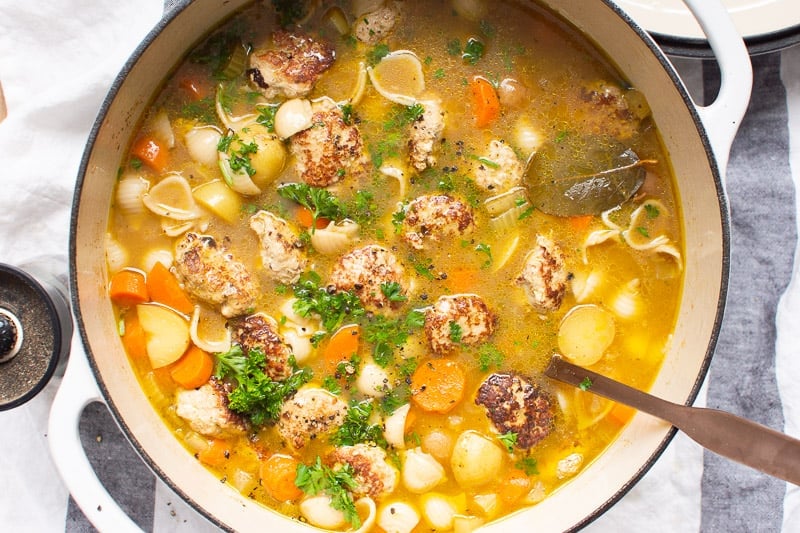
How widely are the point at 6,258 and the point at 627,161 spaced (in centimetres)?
315

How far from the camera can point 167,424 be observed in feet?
12.4

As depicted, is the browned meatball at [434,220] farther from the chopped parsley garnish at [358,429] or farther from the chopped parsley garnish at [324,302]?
the chopped parsley garnish at [358,429]

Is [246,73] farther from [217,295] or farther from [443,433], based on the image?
[443,433]

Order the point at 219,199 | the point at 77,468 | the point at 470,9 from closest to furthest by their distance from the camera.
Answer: the point at 77,468 → the point at 219,199 → the point at 470,9

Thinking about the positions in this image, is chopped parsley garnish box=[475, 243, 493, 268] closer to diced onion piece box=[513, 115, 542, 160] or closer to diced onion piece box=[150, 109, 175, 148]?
diced onion piece box=[513, 115, 542, 160]

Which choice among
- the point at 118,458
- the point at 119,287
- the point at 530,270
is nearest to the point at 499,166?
the point at 530,270

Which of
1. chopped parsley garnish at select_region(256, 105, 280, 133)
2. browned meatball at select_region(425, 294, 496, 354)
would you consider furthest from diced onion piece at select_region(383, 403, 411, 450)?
chopped parsley garnish at select_region(256, 105, 280, 133)

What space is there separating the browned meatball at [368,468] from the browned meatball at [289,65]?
173 cm

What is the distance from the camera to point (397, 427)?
3729mm

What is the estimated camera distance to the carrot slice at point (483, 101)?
12.3 feet

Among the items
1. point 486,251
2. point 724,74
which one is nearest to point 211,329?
point 486,251

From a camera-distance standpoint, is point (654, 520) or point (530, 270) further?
point (654, 520)

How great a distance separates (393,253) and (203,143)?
1.06m

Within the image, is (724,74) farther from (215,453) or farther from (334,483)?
(215,453)
